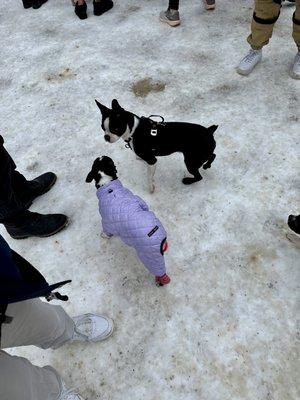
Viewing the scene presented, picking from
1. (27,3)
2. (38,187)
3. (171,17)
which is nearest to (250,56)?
(171,17)

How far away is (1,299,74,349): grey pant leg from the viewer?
1.82 m

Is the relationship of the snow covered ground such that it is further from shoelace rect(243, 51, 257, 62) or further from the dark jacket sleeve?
the dark jacket sleeve

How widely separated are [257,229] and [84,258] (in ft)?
5.04

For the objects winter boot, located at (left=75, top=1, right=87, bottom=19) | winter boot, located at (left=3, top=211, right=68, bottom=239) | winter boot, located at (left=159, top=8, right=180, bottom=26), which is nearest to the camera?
winter boot, located at (left=3, top=211, right=68, bottom=239)

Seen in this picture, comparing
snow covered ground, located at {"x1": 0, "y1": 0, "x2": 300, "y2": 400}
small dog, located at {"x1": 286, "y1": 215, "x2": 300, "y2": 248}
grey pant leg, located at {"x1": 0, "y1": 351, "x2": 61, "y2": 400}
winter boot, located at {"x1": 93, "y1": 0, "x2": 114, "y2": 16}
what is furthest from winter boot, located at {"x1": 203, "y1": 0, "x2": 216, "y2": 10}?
grey pant leg, located at {"x1": 0, "y1": 351, "x2": 61, "y2": 400}

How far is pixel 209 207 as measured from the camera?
3312 mm

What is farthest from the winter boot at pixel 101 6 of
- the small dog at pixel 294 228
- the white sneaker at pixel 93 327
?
the white sneaker at pixel 93 327

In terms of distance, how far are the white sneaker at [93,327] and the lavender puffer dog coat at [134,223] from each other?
0.53m

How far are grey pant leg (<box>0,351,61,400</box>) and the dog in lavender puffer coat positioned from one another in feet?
3.17

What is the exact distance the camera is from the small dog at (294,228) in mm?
2758

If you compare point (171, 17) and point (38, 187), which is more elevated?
point (171, 17)

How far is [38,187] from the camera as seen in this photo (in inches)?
139

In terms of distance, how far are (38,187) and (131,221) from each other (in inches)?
59.1

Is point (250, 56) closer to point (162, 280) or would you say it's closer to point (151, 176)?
point (151, 176)
